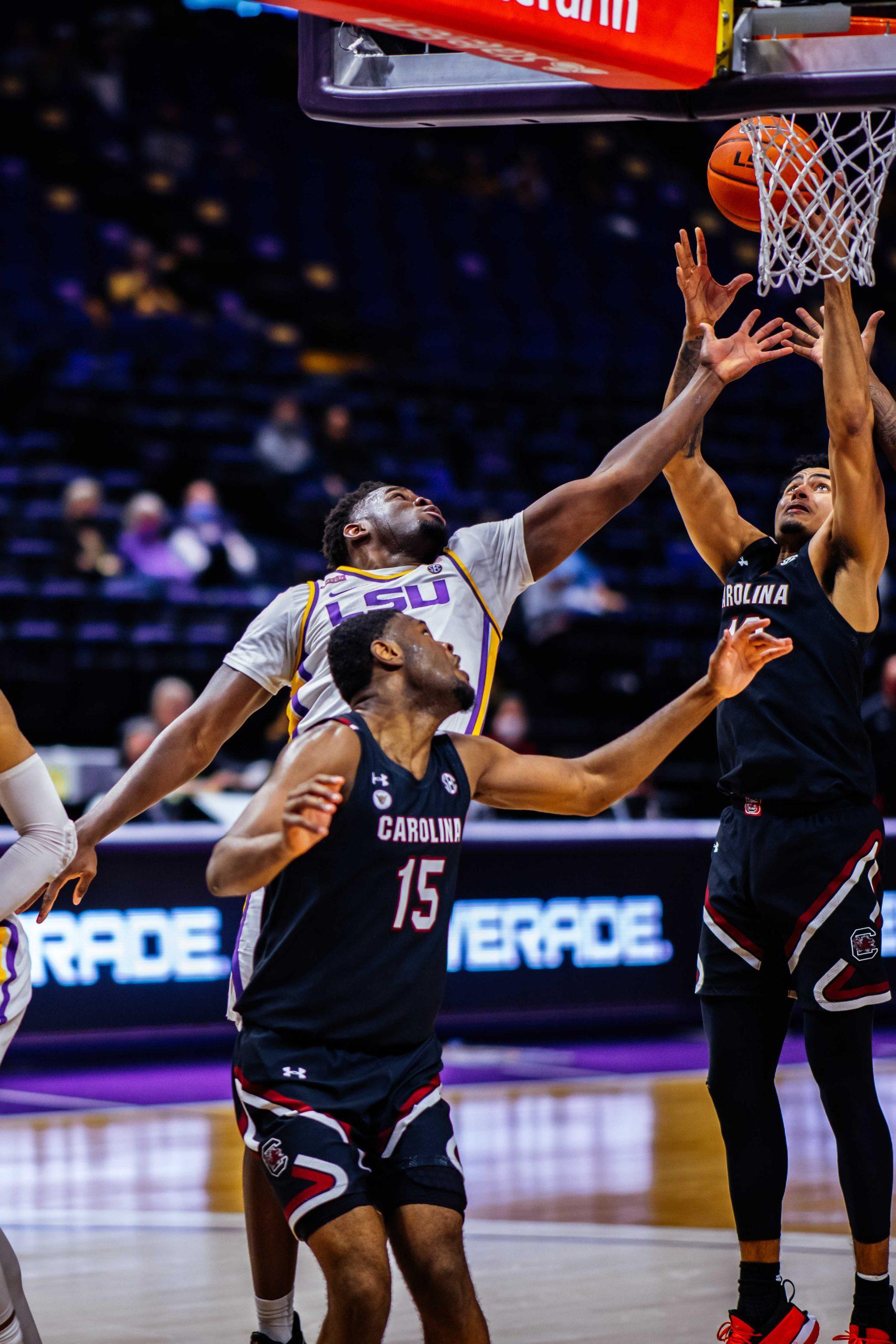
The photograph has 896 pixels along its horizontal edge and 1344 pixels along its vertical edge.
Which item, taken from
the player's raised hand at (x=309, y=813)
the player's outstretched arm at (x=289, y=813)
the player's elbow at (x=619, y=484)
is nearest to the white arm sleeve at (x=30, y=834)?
the player's outstretched arm at (x=289, y=813)

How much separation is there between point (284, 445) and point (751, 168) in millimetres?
10082

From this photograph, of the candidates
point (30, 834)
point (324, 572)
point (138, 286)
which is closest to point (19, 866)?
point (30, 834)

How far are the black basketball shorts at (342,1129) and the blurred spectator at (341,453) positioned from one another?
1162 cm

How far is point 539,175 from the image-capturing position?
2142 centimetres

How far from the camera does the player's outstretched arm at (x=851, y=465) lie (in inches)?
181

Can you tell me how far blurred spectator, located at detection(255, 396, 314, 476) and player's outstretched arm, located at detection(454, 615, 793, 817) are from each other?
11.0 metres

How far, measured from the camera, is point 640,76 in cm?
410

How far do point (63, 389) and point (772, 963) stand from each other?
1120cm

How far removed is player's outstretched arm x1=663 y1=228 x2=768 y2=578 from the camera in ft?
16.4

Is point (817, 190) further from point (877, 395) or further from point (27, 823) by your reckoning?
point (27, 823)

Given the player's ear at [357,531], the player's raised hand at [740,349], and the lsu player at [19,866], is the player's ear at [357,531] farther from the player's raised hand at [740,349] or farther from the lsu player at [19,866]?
the lsu player at [19,866]

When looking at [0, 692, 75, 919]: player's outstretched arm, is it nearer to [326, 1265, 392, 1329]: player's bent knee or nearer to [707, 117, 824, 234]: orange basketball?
[326, 1265, 392, 1329]: player's bent knee

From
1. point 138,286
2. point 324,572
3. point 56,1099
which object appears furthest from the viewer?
point 138,286

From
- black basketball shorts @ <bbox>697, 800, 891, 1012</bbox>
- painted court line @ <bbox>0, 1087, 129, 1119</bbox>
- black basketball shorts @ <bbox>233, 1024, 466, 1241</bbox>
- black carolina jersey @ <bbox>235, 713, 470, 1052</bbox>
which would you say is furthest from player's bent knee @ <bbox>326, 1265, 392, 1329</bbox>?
painted court line @ <bbox>0, 1087, 129, 1119</bbox>
